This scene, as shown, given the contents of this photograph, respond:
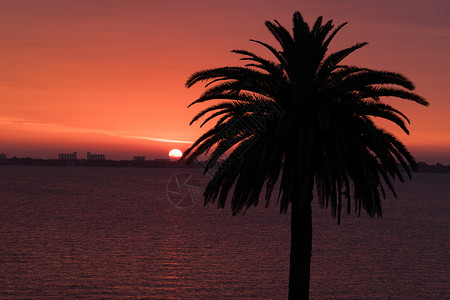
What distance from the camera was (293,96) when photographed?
1805cm

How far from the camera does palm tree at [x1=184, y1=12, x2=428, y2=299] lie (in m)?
17.8

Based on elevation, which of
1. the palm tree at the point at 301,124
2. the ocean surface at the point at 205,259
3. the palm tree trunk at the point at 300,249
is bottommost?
the ocean surface at the point at 205,259

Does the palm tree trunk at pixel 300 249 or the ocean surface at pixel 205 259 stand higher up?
the palm tree trunk at pixel 300 249

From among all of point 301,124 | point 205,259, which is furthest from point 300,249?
point 205,259

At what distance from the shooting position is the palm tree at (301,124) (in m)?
17.8

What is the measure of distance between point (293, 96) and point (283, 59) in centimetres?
136

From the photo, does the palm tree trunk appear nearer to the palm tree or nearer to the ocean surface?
the palm tree

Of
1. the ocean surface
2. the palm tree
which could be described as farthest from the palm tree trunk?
the ocean surface

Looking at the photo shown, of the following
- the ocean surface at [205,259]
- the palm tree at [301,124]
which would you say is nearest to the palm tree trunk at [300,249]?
the palm tree at [301,124]

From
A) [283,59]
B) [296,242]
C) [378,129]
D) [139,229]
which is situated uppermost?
[283,59]

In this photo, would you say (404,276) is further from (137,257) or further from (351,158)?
(351,158)

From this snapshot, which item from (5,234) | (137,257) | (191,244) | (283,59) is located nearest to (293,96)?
(283,59)

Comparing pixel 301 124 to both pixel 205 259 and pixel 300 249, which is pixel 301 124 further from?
pixel 205 259

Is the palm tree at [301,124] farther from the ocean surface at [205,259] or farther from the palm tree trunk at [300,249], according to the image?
the ocean surface at [205,259]
